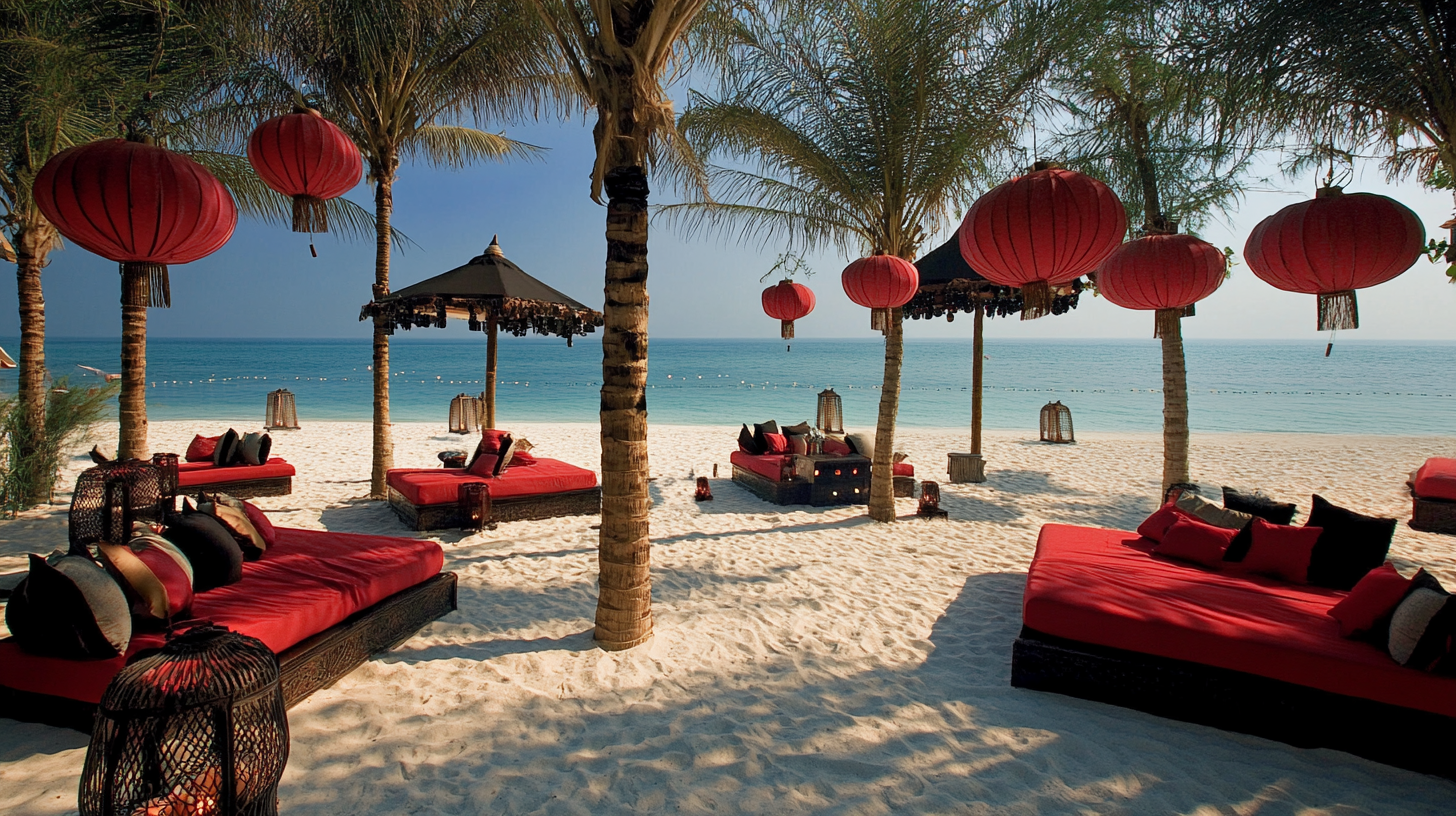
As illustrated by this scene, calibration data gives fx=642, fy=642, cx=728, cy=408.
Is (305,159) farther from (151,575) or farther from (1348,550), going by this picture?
(1348,550)

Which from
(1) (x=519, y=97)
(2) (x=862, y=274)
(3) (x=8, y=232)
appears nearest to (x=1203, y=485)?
(2) (x=862, y=274)

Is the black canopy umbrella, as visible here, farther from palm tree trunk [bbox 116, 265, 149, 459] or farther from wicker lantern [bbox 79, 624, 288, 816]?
wicker lantern [bbox 79, 624, 288, 816]

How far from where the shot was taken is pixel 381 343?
8.16 meters

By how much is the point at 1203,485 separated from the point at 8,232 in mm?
16250

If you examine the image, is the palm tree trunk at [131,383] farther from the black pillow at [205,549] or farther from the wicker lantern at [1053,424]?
the wicker lantern at [1053,424]

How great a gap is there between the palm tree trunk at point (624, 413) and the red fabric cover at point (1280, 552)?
13.2 ft

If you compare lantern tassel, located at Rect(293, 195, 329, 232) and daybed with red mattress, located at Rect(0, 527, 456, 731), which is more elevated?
lantern tassel, located at Rect(293, 195, 329, 232)

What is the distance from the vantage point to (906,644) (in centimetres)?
413

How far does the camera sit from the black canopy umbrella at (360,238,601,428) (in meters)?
7.28

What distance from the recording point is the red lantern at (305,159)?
4.63m

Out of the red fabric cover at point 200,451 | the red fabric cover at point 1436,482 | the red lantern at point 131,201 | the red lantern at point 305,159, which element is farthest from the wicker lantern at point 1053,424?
the red fabric cover at point 200,451

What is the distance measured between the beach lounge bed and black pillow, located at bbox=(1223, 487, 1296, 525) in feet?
13.3

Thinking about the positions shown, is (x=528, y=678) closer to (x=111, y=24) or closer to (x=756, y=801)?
(x=756, y=801)

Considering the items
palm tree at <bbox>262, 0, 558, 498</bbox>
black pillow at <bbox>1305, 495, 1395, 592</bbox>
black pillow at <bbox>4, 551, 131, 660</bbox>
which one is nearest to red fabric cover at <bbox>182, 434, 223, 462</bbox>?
palm tree at <bbox>262, 0, 558, 498</bbox>
